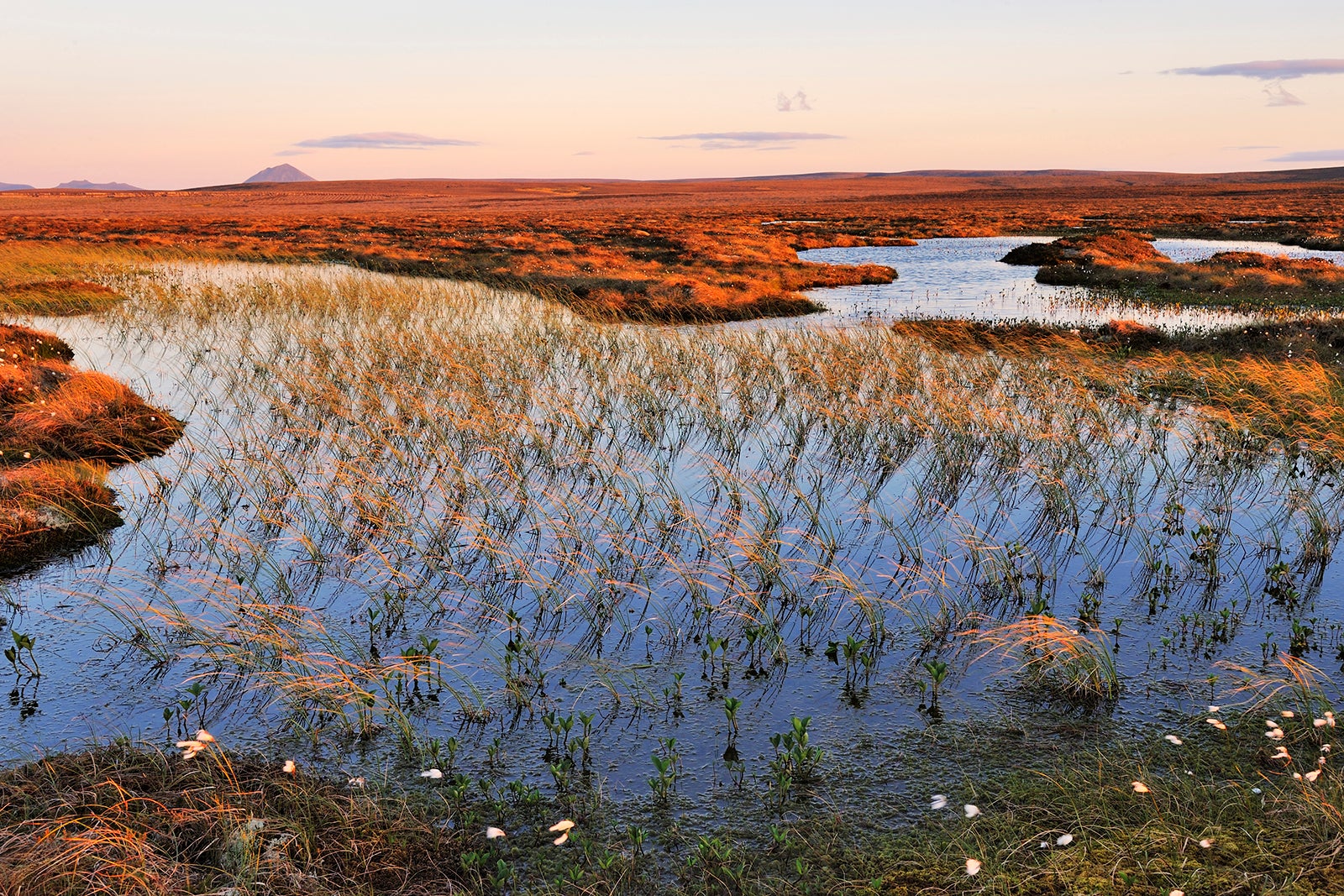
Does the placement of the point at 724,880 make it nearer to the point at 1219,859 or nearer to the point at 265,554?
the point at 1219,859

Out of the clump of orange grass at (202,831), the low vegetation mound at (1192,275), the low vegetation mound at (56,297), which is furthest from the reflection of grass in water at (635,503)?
the low vegetation mound at (1192,275)

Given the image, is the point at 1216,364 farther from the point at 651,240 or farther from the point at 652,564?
the point at 651,240

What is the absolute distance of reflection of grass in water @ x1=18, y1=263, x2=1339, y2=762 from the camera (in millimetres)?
7613

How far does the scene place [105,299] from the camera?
2623cm

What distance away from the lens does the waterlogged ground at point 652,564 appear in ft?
21.5

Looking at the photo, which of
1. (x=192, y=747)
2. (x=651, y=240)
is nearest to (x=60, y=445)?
Answer: (x=192, y=747)

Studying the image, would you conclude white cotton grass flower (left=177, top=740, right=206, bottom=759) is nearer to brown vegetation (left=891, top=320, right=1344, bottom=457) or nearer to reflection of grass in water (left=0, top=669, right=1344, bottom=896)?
reflection of grass in water (left=0, top=669, right=1344, bottom=896)

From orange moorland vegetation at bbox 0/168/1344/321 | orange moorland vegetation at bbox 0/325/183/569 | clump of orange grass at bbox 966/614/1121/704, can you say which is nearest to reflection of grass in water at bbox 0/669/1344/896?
clump of orange grass at bbox 966/614/1121/704

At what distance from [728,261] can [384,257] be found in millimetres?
15458

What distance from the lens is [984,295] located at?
31.7 meters

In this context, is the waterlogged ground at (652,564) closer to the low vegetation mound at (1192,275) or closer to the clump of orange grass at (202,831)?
the clump of orange grass at (202,831)

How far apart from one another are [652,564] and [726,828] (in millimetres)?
4175

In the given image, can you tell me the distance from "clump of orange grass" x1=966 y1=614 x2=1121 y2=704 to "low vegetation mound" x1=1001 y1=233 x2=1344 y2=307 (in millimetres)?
24493

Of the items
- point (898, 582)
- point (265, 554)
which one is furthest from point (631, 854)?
point (265, 554)
